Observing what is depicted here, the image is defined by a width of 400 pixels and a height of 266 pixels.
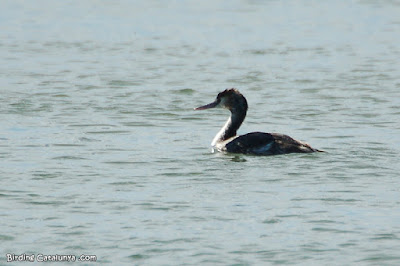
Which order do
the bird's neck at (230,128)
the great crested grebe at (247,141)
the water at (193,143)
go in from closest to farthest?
the water at (193,143) → the great crested grebe at (247,141) → the bird's neck at (230,128)

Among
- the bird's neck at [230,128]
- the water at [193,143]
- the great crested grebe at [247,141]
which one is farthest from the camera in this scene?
the bird's neck at [230,128]

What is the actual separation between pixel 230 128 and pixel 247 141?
4.38 feet

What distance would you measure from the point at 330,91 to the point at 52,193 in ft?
35.3

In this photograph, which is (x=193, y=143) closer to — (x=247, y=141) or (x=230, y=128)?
(x=230, y=128)

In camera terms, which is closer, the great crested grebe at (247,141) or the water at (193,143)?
the water at (193,143)

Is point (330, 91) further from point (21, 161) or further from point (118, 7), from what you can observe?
point (118, 7)

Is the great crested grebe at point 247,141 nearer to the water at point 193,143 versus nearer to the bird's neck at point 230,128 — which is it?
the bird's neck at point 230,128

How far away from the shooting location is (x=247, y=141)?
1490 centimetres

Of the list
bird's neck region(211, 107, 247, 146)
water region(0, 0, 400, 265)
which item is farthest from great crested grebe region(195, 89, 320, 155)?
water region(0, 0, 400, 265)

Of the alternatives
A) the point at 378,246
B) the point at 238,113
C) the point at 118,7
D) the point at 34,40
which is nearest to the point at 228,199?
the point at 378,246

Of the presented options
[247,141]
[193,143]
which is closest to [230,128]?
[193,143]

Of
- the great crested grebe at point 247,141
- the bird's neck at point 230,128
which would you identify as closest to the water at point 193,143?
the great crested grebe at point 247,141

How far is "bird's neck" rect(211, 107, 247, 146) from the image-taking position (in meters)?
A: 15.9

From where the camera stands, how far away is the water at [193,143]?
33.2ft
